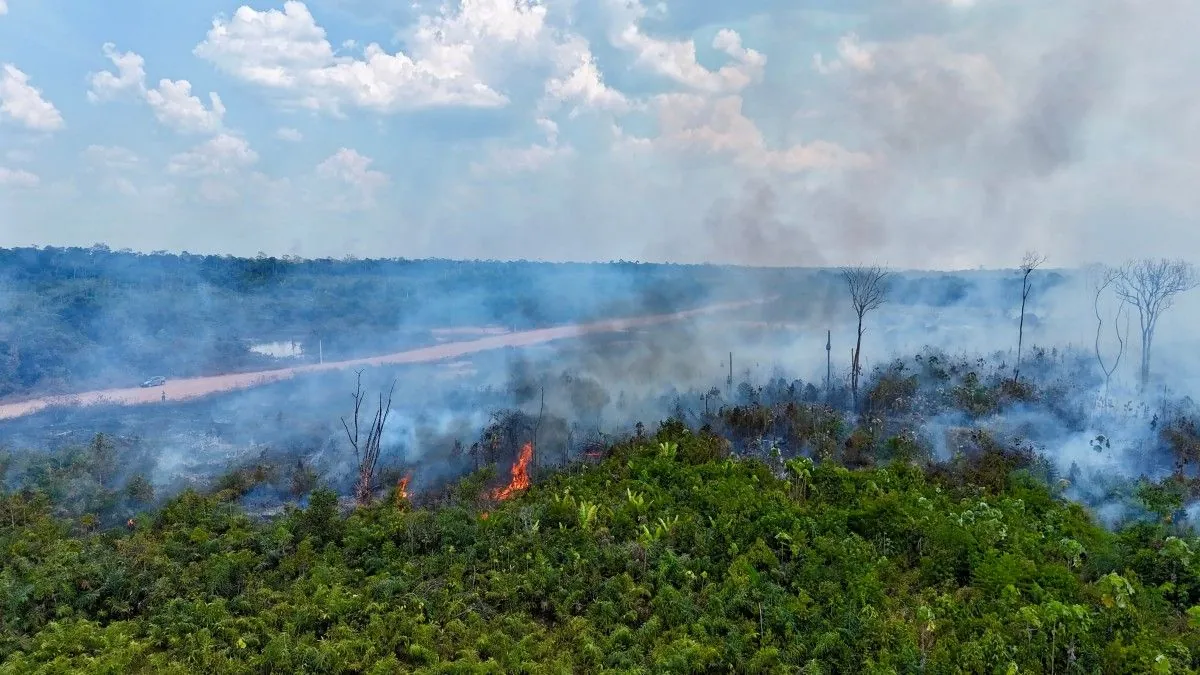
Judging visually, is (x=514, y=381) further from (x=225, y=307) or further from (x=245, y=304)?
(x=245, y=304)

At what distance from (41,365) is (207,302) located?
11.0 metres

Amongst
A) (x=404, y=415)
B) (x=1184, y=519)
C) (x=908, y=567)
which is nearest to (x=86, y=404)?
(x=404, y=415)

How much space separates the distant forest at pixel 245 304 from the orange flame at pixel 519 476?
2034cm

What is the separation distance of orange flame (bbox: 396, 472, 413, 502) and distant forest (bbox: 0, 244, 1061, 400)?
63.9 ft

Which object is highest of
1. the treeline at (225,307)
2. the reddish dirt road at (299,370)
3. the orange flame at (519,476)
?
the treeline at (225,307)

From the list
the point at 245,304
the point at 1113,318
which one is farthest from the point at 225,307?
the point at 1113,318

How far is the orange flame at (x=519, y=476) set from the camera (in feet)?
54.6

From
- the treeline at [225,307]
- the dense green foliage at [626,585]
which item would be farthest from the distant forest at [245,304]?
the dense green foliage at [626,585]

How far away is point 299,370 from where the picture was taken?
1298 inches

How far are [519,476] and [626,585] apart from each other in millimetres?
7558

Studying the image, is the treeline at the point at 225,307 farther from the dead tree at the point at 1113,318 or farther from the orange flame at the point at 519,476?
the dead tree at the point at 1113,318

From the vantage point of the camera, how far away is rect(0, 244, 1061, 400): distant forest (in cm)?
3028

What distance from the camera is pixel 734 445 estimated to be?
68.8 ft

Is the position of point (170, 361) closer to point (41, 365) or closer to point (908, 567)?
point (41, 365)
